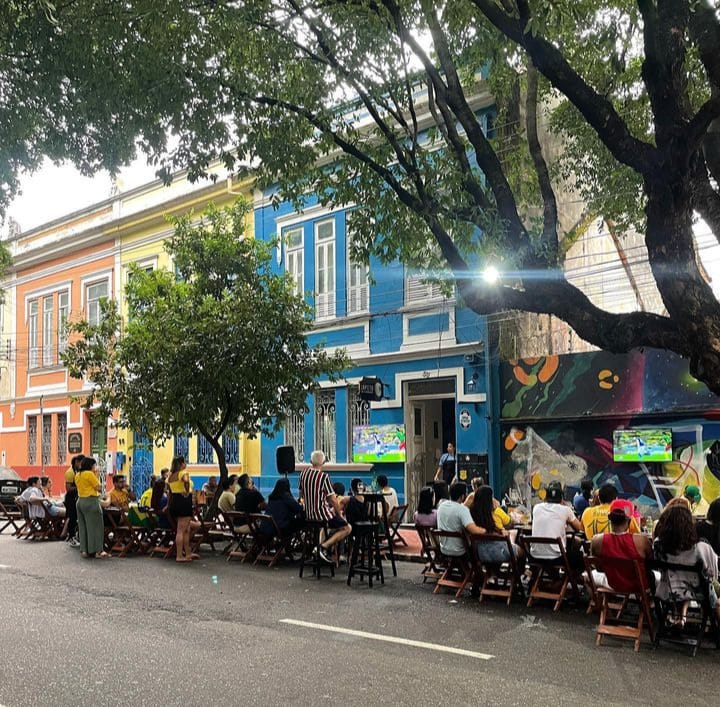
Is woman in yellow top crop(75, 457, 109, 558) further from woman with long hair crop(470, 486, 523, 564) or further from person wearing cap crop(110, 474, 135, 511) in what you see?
→ woman with long hair crop(470, 486, 523, 564)

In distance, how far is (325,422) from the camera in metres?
19.6

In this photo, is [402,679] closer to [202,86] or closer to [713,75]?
[713,75]

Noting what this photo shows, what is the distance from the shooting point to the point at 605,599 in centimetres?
750

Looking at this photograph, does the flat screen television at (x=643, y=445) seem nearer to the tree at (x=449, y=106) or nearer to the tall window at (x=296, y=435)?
the tree at (x=449, y=106)

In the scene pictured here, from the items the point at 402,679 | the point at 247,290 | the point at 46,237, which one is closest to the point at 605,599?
the point at 402,679

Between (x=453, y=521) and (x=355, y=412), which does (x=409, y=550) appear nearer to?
(x=453, y=521)

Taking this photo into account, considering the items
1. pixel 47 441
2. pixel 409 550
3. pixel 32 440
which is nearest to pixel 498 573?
pixel 409 550

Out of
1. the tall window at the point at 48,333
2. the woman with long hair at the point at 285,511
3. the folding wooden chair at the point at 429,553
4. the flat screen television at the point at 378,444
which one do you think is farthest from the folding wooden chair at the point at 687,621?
the tall window at the point at 48,333

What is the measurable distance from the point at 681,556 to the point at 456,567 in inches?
128

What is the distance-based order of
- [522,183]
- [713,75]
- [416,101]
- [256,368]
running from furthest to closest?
[416,101] < [256,368] < [522,183] < [713,75]

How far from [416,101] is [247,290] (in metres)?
6.26

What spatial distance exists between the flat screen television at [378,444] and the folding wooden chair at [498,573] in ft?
27.3

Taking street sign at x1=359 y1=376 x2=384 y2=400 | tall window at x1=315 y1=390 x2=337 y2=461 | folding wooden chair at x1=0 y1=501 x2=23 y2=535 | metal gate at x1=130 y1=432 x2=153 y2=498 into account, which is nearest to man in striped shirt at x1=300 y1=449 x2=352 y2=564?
street sign at x1=359 y1=376 x2=384 y2=400

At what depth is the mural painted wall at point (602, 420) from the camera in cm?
1391
